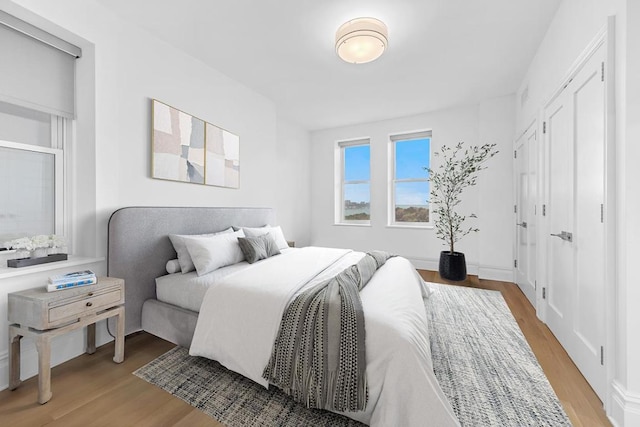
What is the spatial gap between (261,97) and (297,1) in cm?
189

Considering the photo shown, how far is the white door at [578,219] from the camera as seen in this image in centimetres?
158

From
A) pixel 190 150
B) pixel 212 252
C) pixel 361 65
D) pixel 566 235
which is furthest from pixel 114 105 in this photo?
pixel 566 235

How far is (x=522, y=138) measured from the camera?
10.9 ft

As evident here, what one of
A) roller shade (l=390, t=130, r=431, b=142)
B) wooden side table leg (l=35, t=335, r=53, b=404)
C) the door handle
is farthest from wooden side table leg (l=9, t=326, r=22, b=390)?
roller shade (l=390, t=130, r=431, b=142)

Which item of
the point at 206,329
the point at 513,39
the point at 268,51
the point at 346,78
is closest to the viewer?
the point at 206,329

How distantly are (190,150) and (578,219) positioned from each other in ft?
11.0

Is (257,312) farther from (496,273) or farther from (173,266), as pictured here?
(496,273)

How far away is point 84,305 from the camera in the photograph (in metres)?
1.66

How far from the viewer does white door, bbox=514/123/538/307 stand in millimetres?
2877

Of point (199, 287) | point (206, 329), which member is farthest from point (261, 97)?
point (206, 329)

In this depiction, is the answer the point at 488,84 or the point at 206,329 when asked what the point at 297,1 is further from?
the point at 488,84

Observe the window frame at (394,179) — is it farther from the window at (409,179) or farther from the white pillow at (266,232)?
the white pillow at (266,232)

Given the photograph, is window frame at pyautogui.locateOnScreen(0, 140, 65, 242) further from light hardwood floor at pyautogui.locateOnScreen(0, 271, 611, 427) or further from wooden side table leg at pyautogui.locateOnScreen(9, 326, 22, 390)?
light hardwood floor at pyautogui.locateOnScreen(0, 271, 611, 427)

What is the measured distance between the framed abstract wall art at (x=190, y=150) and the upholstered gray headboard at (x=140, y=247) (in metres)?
0.41
